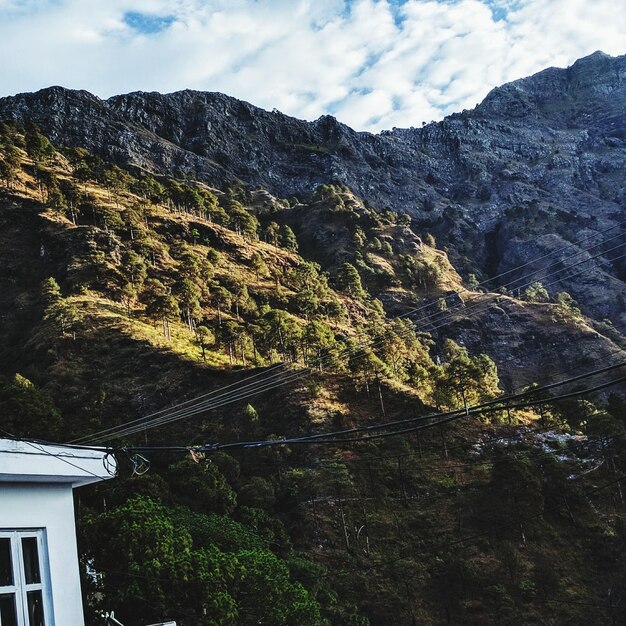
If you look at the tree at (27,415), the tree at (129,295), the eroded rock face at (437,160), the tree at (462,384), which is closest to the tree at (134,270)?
the tree at (129,295)

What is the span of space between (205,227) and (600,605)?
67723 mm

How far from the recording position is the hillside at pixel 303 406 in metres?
26.3

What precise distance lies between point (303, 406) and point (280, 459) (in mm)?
5426

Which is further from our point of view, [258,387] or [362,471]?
[258,387]

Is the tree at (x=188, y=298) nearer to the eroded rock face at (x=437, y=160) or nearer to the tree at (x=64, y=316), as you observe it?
the tree at (x=64, y=316)

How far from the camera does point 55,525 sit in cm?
851

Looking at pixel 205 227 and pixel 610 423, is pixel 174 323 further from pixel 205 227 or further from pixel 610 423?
pixel 610 423

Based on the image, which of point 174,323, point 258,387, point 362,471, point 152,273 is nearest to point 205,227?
point 152,273

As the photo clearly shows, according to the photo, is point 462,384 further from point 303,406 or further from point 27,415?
point 27,415

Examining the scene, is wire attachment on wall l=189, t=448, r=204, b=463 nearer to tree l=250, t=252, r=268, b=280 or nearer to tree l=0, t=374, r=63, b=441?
tree l=0, t=374, r=63, b=441

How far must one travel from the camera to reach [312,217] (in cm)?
11888

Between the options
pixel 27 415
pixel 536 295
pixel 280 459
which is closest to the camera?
pixel 27 415

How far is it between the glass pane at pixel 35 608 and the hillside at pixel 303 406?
2.09 metres

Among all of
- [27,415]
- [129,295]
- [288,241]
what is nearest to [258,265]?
[288,241]
